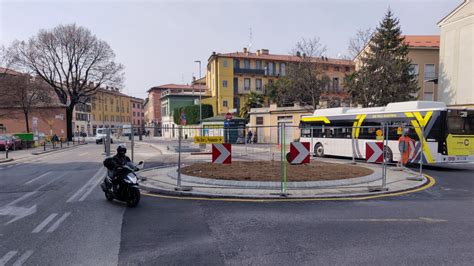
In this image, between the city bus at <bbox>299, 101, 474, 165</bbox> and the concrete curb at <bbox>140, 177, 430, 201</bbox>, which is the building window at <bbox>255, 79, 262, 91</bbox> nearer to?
the city bus at <bbox>299, 101, 474, 165</bbox>

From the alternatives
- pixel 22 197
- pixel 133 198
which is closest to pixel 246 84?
pixel 22 197

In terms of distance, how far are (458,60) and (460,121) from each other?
24.2 metres

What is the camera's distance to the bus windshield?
44.7 feet

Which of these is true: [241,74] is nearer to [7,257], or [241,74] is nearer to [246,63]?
[246,63]

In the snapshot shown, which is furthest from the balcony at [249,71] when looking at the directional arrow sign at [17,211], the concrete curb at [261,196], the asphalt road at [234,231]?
the directional arrow sign at [17,211]

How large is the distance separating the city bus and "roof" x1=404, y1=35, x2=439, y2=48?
32.5 m

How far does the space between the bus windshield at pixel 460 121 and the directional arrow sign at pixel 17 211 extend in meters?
15.8

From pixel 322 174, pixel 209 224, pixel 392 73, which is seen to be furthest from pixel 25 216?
pixel 392 73

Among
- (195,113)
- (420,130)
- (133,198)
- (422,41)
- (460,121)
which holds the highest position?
(422,41)

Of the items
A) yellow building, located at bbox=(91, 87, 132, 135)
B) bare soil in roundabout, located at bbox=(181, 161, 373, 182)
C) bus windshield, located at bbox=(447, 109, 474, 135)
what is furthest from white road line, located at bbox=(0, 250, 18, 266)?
yellow building, located at bbox=(91, 87, 132, 135)

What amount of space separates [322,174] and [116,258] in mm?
8324

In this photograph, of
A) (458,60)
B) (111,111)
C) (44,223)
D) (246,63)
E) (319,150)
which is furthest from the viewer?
(111,111)

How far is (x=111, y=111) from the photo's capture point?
10425 cm

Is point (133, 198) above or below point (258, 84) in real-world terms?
below
